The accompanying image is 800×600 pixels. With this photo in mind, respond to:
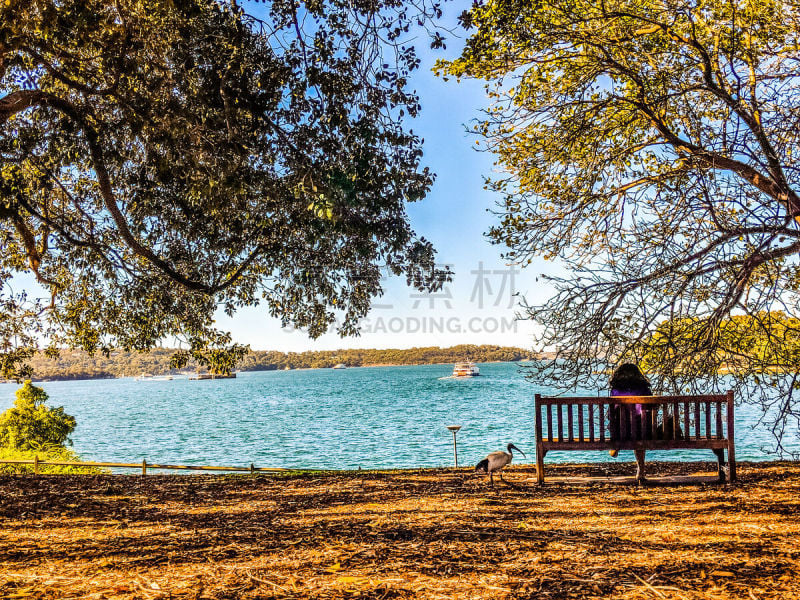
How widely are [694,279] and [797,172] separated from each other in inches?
72.5

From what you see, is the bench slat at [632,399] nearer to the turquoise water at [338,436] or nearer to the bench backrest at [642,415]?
the bench backrest at [642,415]

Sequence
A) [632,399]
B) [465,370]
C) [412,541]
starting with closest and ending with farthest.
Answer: [412,541] < [632,399] < [465,370]

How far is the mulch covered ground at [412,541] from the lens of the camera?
147 inches

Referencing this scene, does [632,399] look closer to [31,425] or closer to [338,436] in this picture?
[31,425]

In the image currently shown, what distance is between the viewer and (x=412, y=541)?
4.90 m

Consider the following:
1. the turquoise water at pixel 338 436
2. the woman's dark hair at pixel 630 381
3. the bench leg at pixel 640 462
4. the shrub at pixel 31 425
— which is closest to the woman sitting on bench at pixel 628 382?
the woman's dark hair at pixel 630 381

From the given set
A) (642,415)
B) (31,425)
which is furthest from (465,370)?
(642,415)

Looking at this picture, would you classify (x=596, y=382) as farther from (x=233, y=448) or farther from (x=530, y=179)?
(x=233, y=448)

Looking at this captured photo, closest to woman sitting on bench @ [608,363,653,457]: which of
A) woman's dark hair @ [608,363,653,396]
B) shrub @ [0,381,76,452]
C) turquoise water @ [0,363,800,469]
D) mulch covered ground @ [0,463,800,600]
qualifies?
woman's dark hair @ [608,363,653,396]

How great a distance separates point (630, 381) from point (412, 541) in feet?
14.8

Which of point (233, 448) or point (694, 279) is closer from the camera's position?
point (694, 279)

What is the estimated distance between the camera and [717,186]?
711cm

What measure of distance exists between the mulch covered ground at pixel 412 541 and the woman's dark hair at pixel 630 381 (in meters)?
1.32

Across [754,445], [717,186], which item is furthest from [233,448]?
[717,186]
